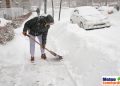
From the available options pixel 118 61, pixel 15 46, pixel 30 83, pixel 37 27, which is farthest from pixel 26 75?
pixel 15 46

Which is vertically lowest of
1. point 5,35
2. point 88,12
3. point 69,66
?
point 69,66

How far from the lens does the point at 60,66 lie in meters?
9.23

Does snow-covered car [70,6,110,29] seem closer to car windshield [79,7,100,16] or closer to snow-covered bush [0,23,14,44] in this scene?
car windshield [79,7,100,16]

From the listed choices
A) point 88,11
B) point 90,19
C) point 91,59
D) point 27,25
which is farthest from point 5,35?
point 88,11

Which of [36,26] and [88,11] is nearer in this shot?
[36,26]

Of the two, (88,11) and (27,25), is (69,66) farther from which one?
(88,11)

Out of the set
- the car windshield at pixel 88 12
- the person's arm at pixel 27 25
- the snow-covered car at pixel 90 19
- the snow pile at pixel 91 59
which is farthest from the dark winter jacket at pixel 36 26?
the car windshield at pixel 88 12

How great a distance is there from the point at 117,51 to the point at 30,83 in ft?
7.93

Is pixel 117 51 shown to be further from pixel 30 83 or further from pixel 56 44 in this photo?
pixel 56 44

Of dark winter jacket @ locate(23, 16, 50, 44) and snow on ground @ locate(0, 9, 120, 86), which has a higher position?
dark winter jacket @ locate(23, 16, 50, 44)

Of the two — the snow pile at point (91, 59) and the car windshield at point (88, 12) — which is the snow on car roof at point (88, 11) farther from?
the snow pile at point (91, 59)

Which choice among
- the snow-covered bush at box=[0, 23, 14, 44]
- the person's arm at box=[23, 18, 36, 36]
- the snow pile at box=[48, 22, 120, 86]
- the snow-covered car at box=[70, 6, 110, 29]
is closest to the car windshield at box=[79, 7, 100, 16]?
the snow-covered car at box=[70, 6, 110, 29]

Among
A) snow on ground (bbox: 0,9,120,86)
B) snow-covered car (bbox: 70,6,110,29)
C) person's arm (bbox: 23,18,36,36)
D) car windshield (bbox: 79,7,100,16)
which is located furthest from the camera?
car windshield (bbox: 79,7,100,16)

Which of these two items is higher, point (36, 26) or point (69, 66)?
point (36, 26)
